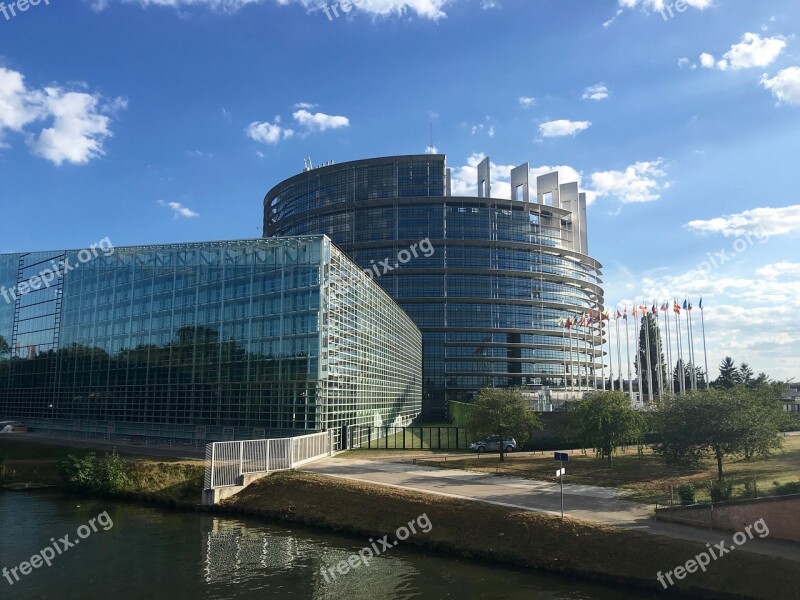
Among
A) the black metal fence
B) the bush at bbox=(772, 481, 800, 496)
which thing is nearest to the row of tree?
the black metal fence

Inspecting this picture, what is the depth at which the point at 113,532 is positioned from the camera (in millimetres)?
28094

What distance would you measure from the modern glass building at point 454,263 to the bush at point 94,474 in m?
83.1

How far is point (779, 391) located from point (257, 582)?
4750 centimetres

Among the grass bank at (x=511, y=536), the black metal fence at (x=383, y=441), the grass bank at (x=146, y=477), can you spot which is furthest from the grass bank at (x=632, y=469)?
the grass bank at (x=146, y=477)

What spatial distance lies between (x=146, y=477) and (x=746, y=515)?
32832 millimetres

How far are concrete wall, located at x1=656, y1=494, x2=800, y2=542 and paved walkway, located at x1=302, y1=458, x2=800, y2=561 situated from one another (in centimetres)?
38

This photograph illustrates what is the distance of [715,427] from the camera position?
111 feet

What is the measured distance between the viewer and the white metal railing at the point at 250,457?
3383cm

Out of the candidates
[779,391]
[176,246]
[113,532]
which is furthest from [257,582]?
[779,391]

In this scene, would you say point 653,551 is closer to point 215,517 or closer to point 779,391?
point 215,517

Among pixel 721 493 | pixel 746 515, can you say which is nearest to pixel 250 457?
pixel 721 493

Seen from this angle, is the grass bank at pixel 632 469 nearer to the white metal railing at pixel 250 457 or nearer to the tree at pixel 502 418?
the tree at pixel 502 418

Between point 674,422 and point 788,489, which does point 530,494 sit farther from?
point 788,489

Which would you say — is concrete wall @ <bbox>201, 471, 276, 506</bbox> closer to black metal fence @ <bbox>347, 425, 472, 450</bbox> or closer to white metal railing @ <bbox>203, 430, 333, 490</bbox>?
white metal railing @ <bbox>203, 430, 333, 490</bbox>
